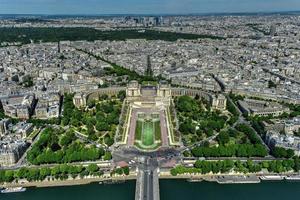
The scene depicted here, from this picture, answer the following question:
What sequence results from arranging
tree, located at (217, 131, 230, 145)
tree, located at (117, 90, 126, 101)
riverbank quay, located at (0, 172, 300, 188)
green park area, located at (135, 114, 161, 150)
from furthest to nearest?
1. tree, located at (117, 90, 126, 101)
2. tree, located at (217, 131, 230, 145)
3. green park area, located at (135, 114, 161, 150)
4. riverbank quay, located at (0, 172, 300, 188)

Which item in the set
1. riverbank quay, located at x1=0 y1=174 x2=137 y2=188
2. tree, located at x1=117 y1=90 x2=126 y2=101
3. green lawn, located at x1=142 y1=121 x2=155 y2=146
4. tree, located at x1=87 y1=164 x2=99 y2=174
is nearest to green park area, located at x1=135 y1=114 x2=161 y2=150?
green lawn, located at x1=142 y1=121 x2=155 y2=146

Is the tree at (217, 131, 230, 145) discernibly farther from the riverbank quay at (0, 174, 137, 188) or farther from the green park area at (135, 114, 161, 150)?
the riverbank quay at (0, 174, 137, 188)

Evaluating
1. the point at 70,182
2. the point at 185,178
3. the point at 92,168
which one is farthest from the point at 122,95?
the point at 185,178

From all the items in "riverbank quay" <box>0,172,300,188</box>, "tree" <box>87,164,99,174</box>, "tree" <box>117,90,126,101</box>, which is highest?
"tree" <box>117,90,126,101</box>

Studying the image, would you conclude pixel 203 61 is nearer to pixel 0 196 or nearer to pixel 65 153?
pixel 65 153

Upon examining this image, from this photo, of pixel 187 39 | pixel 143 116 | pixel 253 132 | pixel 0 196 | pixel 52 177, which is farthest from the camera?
pixel 187 39

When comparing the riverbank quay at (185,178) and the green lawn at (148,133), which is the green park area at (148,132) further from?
the riverbank quay at (185,178)

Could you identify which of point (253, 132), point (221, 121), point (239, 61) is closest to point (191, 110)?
point (221, 121)

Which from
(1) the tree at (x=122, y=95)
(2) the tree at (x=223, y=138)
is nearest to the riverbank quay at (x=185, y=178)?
(2) the tree at (x=223, y=138)
